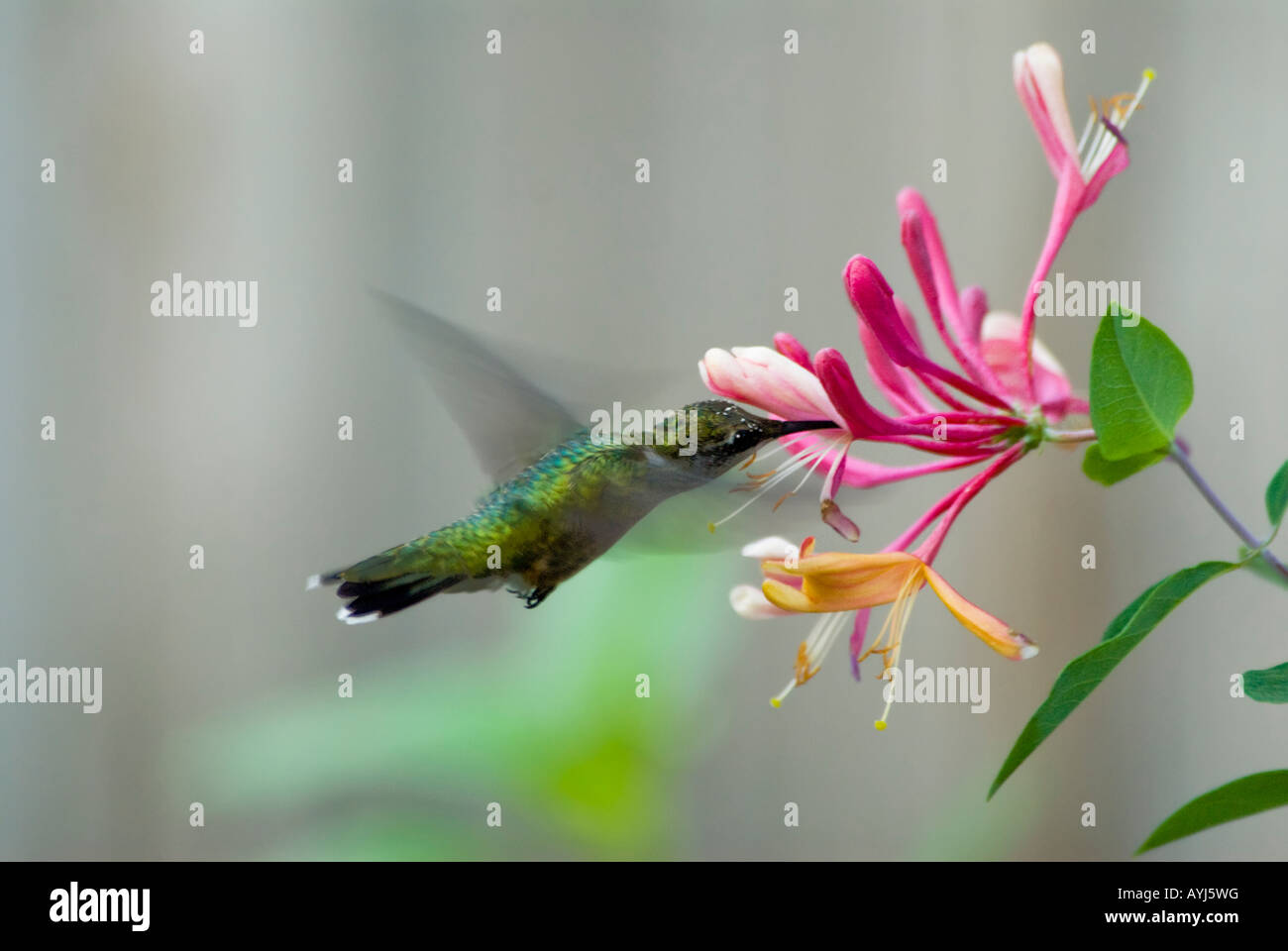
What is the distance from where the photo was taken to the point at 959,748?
1921 millimetres

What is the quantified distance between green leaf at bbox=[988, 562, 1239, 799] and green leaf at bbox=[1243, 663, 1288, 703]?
0.17 feet

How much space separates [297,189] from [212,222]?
16cm

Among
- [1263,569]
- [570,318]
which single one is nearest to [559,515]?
[1263,569]

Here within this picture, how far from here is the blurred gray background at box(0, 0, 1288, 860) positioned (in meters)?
1.77

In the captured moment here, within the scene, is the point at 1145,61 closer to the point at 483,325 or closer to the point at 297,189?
the point at 483,325

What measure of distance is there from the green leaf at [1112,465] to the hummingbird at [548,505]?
0.13 metres

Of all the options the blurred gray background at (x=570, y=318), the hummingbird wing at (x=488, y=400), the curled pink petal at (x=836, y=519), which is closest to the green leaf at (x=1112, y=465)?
the curled pink petal at (x=836, y=519)

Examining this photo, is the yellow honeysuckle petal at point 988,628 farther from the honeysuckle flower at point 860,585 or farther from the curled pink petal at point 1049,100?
the curled pink petal at point 1049,100

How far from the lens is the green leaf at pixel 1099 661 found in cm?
42

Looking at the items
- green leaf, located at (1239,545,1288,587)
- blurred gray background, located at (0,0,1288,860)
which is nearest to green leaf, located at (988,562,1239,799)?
green leaf, located at (1239,545,1288,587)

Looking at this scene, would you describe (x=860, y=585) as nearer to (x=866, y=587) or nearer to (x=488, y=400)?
(x=866, y=587)

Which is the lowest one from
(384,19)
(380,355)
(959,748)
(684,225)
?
(959,748)

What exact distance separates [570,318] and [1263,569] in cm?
141

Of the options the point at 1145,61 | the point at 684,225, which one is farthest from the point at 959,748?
the point at 1145,61
